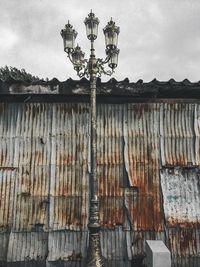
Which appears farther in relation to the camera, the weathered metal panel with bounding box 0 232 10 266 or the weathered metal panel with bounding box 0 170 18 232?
the weathered metal panel with bounding box 0 170 18 232

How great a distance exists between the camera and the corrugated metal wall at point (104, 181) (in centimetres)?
957

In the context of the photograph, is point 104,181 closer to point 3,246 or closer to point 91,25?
point 3,246

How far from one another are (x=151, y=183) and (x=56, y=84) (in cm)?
418

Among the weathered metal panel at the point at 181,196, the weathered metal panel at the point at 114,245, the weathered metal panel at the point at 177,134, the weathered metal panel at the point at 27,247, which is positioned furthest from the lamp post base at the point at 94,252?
the weathered metal panel at the point at 177,134

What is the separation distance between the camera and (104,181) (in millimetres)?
9922

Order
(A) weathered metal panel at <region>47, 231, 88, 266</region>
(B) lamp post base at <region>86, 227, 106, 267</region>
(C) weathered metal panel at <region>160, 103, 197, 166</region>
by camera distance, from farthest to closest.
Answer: (C) weathered metal panel at <region>160, 103, 197, 166</region> → (A) weathered metal panel at <region>47, 231, 88, 266</region> → (B) lamp post base at <region>86, 227, 106, 267</region>

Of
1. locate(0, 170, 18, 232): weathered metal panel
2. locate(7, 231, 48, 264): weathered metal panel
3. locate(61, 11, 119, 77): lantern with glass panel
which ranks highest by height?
locate(61, 11, 119, 77): lantern with glass panel

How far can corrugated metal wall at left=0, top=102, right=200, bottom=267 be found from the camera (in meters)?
9.57

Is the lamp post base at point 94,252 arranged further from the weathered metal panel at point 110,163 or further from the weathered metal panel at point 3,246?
the weathered metal panel at point 3,246

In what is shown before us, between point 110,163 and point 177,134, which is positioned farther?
point 177,134

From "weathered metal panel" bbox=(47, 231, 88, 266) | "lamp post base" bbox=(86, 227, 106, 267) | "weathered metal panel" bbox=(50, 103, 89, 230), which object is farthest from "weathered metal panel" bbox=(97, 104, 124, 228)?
"lamp post base" bbox=(86, 227, 106, 267)

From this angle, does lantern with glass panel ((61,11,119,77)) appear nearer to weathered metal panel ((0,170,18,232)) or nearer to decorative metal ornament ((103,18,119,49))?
decorative metal ornament ((103,18,119,49))

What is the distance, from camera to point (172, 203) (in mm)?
9781

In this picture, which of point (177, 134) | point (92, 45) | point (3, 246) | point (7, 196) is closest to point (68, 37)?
point (92, 45)
